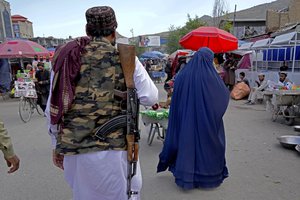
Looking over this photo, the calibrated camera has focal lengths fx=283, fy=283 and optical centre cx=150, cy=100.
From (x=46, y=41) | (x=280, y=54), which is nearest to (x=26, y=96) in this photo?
(x=280, y=54)

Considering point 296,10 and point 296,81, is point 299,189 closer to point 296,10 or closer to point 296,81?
point 296,81

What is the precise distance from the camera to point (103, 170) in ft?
5.70

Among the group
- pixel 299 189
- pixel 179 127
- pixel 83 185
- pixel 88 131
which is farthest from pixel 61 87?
pixel 299 189

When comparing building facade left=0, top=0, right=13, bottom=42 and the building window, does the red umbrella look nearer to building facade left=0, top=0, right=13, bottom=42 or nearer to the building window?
building facade left=0, top=0, right=13, bottom=42

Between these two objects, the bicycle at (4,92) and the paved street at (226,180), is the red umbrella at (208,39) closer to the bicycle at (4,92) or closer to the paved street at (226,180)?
the paved street at (226,180)

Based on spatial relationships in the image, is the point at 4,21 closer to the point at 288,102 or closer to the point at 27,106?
the point at 27,106

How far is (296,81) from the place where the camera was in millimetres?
9281

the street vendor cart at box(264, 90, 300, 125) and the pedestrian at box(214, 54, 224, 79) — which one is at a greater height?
the pedestrian at box(214, 54, 224, 79)

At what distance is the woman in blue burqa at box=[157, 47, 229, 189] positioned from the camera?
3242 millimetres

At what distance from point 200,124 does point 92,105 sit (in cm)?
184

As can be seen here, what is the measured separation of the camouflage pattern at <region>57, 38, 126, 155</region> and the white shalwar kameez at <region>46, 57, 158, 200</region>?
6 centimetres

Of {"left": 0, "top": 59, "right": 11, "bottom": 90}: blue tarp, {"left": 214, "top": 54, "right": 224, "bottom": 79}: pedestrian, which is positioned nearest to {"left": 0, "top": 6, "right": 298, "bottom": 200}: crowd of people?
{"left": 214, "top": 54, "right": 224, "bottom": 79}: pedestrian

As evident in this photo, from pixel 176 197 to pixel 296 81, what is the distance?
7733mm

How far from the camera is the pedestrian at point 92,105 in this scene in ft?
5.60
